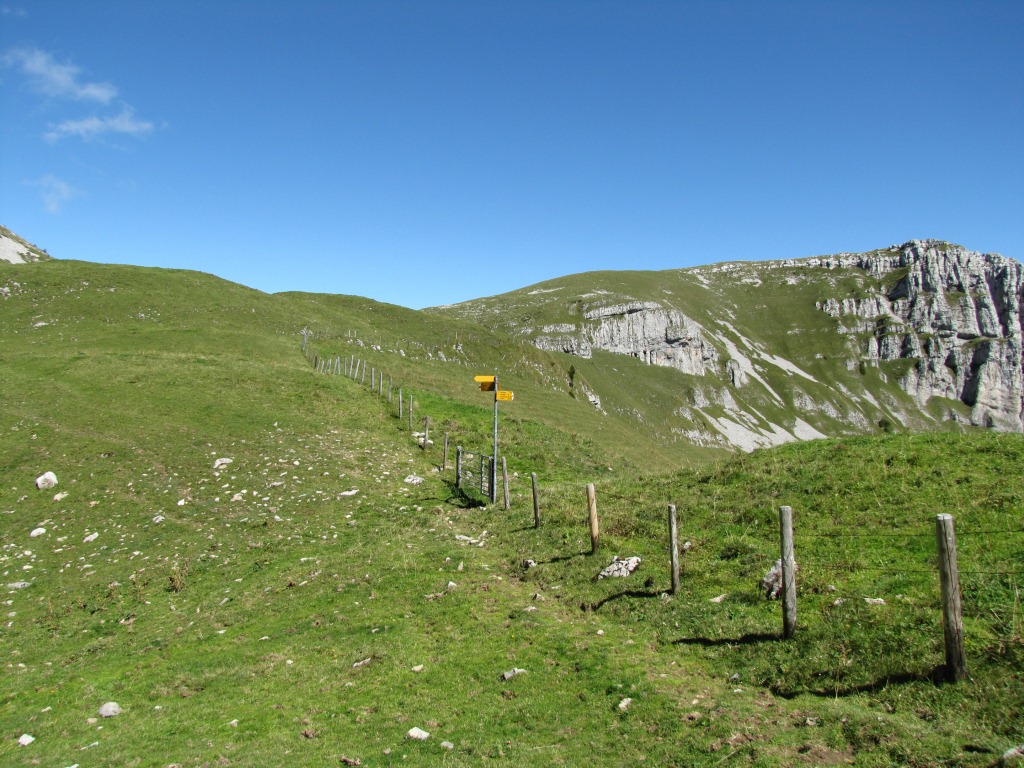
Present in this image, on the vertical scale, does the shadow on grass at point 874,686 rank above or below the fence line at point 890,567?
below

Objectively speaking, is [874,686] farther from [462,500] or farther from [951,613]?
[462,500]

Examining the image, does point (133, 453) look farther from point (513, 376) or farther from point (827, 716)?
point (513, 376)

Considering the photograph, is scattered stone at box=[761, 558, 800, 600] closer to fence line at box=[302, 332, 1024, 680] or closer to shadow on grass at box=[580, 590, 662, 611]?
fence line at box=[302, 332, 1024, 680]

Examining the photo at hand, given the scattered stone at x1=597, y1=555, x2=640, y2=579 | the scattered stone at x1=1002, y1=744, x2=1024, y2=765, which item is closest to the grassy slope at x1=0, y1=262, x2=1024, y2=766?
the scattered stone at x1=1002, y1=744, x2=1024, y2=765

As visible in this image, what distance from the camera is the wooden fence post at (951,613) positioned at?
8250mm

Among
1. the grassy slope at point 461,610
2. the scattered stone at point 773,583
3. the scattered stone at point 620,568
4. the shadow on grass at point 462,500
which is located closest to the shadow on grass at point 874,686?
the grassy slope at point 461,610

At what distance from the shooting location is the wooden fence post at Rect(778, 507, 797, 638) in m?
10.6

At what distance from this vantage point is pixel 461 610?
1480 centimetres

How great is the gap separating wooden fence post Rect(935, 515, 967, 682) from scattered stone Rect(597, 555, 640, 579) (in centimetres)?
784

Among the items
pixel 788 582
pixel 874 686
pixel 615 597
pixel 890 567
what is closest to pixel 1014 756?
pixel 874 686

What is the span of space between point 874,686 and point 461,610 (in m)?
9.15

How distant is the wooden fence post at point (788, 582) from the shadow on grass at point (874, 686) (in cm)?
161

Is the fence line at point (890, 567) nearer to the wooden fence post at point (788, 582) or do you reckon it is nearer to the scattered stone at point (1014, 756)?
the wooden fence post at point (788, 582)

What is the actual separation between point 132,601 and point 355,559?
6.44m
